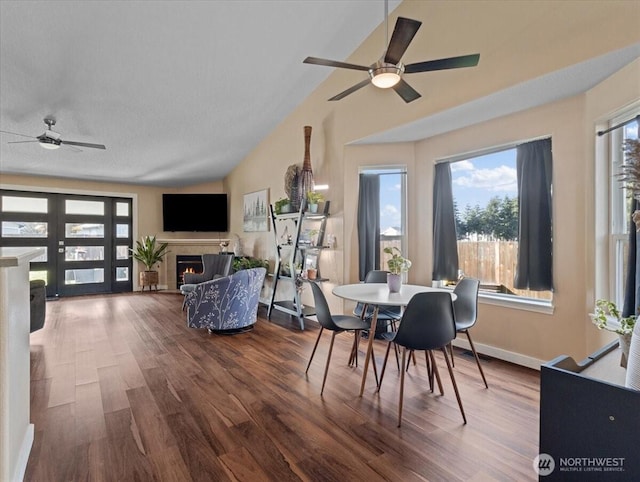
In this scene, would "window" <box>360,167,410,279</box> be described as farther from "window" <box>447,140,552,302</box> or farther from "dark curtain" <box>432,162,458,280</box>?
"window" <box>447,140,552,302</box>

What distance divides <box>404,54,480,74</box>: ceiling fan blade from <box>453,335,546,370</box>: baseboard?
2.66 meters

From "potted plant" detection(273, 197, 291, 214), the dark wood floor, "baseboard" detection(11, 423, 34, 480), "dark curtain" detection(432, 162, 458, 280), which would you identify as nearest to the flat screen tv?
"potted plant" detection(273, 197, 291, 214)

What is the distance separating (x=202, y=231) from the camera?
779 cm

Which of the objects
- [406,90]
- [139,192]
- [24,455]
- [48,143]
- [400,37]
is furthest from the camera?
[139,192]

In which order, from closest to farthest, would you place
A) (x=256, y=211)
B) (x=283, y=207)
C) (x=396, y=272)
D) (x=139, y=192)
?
(x=396, y=272) → (x=283, y=207) → (x=256, y=211) → (x=139, y=192)

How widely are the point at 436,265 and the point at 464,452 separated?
7.41ft

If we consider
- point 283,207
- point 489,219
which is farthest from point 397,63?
point 283,207

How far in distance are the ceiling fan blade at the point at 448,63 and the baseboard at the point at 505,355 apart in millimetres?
2658

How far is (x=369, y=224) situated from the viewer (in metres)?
4.21

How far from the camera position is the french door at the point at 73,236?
6637 mm

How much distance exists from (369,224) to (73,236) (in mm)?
6773

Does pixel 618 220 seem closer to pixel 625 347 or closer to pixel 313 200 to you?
pixel 625 347

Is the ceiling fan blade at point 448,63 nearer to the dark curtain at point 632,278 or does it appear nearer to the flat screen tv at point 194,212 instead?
the dark curtain at point 632,278

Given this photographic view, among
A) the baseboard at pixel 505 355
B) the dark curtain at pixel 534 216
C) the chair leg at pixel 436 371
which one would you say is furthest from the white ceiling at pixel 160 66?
the baseboard at pixel 505 355
